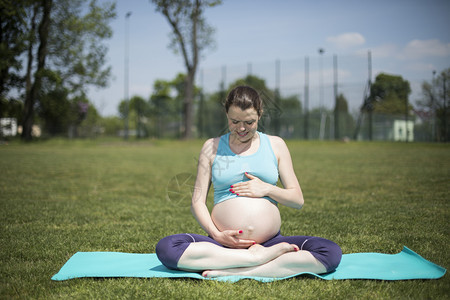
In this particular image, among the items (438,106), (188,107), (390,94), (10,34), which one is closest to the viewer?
(10,34)

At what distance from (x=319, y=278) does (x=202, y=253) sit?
933 millimetres

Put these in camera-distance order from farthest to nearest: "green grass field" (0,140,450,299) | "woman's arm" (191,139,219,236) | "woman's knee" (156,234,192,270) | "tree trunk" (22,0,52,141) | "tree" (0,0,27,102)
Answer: "tree trunk" (22,0,52,141) → "tree" (0,0,27,102) → "woman's arm" (191,139,219,236) → "woman's knee" (156,234,192,270) → "green grass field" (0,140,450,299)

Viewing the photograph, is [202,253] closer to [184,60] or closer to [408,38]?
[408,38]

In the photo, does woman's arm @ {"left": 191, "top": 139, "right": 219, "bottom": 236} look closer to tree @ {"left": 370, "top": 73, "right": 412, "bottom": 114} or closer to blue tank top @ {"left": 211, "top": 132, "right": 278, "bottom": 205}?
blue tank top @ {"left": 211, "top": 132, "right": 278, "bottom": 205}

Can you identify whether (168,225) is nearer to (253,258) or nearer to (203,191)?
(203,191)

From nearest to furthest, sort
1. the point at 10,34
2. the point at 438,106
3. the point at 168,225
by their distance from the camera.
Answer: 1. the point at 168,225
2. the point at 10,34
3. the point at 438,106

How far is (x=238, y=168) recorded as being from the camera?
3.10 metres

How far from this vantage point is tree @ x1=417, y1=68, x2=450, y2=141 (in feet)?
70.5

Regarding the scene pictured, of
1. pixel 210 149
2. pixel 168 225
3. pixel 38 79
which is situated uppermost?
pixel 38 79

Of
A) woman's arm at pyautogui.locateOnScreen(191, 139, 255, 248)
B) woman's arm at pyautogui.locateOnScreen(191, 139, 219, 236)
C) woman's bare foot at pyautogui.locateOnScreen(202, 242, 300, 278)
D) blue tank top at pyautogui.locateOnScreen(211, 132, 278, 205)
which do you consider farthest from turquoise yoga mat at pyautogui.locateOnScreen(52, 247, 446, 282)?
blue tank top at pyautogui.locateOnScreen(211, 132, 278, 205)

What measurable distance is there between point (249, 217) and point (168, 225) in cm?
224

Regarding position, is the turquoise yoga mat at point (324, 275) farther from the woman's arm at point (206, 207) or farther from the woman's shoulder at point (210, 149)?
the woman's shoulder at point (210, 149)

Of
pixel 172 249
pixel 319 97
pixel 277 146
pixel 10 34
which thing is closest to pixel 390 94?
pixel 319 97

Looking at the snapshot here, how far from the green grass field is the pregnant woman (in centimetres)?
15
